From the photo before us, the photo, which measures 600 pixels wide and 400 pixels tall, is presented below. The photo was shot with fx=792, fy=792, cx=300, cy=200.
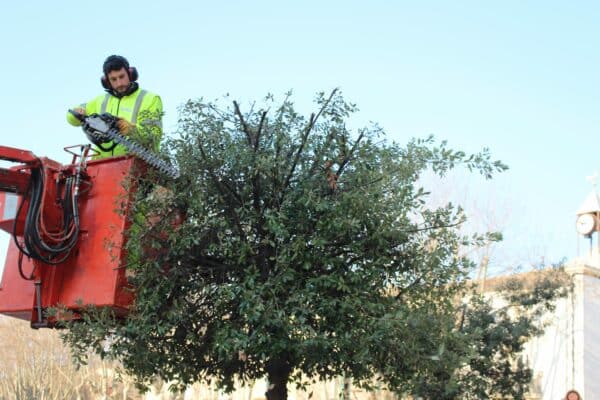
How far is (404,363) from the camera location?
7426 mm

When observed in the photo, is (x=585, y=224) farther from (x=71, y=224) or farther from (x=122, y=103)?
(x=71, y=224)

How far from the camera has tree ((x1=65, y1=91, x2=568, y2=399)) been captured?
6977 millimetres

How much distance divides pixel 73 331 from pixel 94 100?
2631 millimetres

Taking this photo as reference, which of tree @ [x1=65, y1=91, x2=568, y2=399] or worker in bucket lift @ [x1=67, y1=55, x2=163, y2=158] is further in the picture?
worker in bucket lift @ [x1=67, y1=55, x2=163, y2=158]

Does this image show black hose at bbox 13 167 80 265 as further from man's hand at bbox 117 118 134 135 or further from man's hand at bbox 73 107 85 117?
man's hand at bbox 73 107 85 117

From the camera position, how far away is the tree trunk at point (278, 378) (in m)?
7.84

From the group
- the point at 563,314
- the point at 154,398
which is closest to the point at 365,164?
the point at 154,398

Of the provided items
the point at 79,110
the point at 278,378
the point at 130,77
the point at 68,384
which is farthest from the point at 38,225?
the point at 68,384

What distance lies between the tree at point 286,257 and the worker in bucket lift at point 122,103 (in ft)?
1.53

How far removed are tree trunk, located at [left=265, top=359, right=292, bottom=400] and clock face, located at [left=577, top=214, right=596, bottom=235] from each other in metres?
26.0

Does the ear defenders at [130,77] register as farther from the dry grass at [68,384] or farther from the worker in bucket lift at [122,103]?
the dry grass at [68,384]

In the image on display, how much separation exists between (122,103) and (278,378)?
3.22m

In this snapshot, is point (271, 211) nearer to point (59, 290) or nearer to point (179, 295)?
point (179, 295)

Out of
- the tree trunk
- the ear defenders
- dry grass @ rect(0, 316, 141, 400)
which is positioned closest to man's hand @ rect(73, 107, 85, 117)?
the ear defenders
